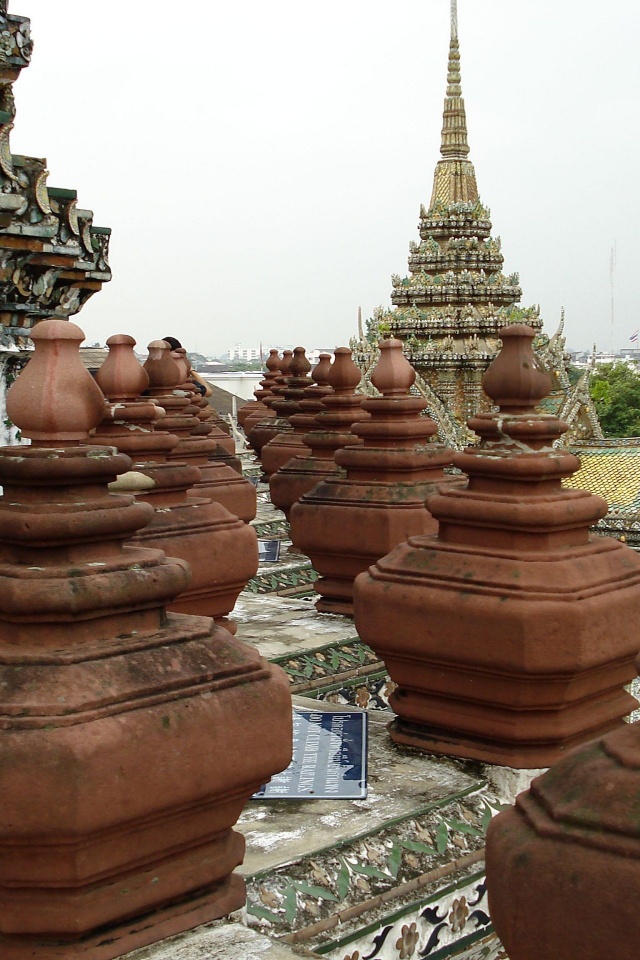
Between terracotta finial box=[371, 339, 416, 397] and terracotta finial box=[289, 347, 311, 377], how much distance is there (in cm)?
510

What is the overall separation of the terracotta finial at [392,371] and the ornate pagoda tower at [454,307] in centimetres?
2127

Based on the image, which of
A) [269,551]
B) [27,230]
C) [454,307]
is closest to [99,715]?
[27,230]

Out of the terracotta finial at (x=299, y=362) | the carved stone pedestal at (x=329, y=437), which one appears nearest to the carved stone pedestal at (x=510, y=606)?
the carved stone pedestal at (x=329, y=437)

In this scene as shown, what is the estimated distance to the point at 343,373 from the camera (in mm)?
7832

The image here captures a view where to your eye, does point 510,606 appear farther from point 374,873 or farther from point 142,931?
point 142,931

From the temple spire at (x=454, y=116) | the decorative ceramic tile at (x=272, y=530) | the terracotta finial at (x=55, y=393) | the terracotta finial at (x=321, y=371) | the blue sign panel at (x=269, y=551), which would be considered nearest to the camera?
the terracotta finial at (x=55, y=393)

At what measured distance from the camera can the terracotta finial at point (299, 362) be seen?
11273 millimetres

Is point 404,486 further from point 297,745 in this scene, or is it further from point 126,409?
point 297,745

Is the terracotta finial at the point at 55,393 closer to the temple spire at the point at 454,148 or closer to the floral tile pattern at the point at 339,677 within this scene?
the floral tile pattern at the point at 339,677

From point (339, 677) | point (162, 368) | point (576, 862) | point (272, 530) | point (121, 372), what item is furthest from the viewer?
point (272, 530)

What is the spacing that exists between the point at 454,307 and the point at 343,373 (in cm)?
Answer: 2357

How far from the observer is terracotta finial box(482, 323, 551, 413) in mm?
4293

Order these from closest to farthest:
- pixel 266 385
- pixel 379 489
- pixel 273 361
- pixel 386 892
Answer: pixel 386 892 < pixel 379 489 < pixel 273 361 < pixel 266 385

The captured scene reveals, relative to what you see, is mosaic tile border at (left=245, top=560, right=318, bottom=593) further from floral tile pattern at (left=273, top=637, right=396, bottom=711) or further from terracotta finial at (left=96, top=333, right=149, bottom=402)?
terracotta finial at (left=96, top=333, right=149, bottom=402)
